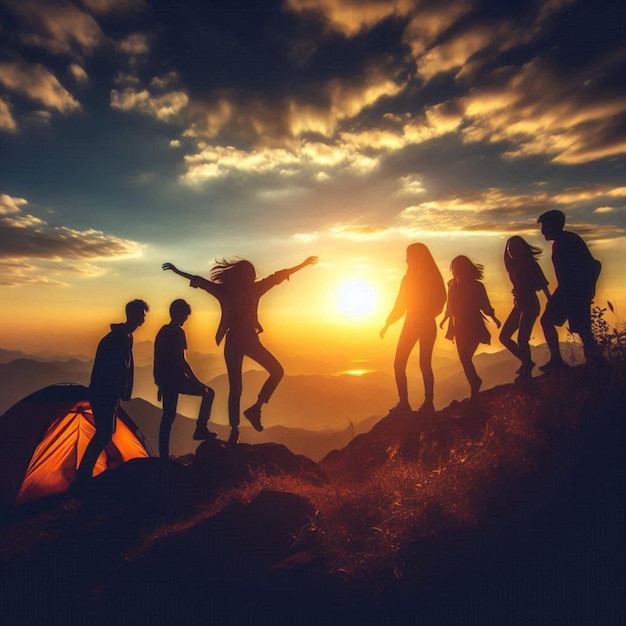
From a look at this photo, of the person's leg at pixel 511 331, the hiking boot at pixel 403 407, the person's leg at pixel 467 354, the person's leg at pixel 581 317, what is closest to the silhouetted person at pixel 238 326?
the hiking boot at pixel 403 407

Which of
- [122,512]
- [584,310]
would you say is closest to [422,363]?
[584,310]

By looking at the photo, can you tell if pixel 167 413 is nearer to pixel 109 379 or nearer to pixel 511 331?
pixel 109 379

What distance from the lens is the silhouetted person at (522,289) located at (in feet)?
25.8

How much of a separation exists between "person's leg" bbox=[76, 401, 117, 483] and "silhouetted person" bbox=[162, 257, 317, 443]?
6.87 ft

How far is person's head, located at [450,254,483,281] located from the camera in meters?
8.41

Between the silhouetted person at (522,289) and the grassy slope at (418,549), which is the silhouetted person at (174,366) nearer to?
the grassy slope at (418,549)

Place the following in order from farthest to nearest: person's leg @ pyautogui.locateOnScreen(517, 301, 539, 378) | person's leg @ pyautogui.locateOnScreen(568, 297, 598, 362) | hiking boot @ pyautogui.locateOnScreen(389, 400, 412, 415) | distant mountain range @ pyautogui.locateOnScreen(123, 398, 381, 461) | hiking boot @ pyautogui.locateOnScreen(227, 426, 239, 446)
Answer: distant mountain range @ pyautogui.locateOnScreen(123, 398, 381, 461) < hiking boot @ pyautogui.locateOnScreen(389, 400, 412, 415) < person's leg @ pyautogui.locateOnScreen(517, 301, 539, 378) < hiking boot @ pyautogui.locateOnScreen(227, 426, 239, 446) < person's leg @ pyautogui.locateOnScreen(568, 297, 598, 362)

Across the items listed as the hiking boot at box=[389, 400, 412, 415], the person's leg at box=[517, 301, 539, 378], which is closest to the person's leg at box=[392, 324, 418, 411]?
the hiking boot at box=[389, 400, 412, 415]

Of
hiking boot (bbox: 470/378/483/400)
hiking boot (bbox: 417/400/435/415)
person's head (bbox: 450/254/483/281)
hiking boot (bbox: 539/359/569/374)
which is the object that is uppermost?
person's head (bbox: 450/254/483/281)

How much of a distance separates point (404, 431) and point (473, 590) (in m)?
5.21

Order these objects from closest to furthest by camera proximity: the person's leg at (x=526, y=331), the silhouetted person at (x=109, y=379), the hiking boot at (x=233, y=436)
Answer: the silhouetted person at (x=109, y=379) → the hiking boot at (x=233, y=436) → the person's leg at (x=526, y=331)

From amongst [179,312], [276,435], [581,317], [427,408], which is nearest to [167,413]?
[179,312]

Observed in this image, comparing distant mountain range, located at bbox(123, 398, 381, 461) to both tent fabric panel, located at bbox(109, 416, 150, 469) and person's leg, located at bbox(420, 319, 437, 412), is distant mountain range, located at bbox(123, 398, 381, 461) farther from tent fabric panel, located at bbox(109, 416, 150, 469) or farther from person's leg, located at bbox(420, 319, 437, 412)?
person's leg, located at bbox(420, 319, 437, 412)

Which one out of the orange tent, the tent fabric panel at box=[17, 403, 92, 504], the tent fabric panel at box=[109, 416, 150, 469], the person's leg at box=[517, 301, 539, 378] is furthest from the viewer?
the tent fabric panel at box=[109, 416, 150, 469]
